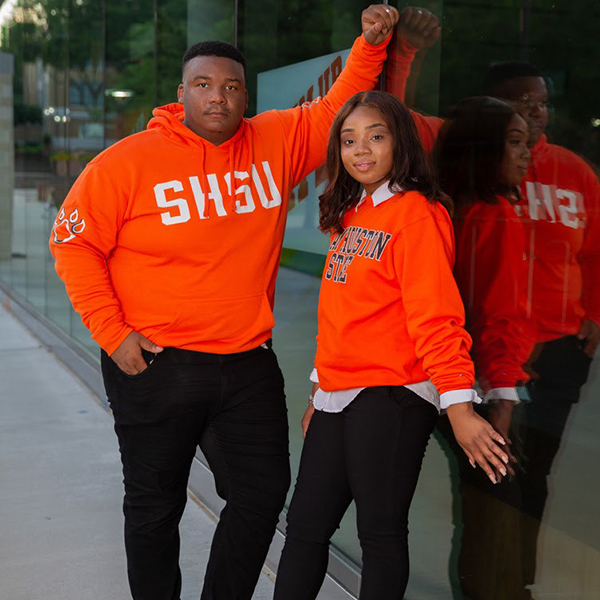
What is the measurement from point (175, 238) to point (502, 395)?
1018 mm

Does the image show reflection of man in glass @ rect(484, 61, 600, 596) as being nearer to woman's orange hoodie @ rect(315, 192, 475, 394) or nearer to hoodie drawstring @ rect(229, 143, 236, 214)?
woman's orange hoodie @ rect(315, 192, 475, 394)

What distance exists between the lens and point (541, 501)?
2.21m

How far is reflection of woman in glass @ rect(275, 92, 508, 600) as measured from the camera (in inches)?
81.7

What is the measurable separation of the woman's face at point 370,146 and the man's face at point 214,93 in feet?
1.45

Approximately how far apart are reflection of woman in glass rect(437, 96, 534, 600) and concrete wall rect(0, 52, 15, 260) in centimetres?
1052

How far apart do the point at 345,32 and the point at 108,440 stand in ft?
10.2

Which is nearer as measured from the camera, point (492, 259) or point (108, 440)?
point (492, 259)

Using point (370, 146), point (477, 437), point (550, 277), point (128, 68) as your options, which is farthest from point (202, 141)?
point (128, 68)

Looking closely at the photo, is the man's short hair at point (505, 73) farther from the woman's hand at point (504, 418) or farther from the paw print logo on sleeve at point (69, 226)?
the paw print logo on sleeve at point (69, 226)

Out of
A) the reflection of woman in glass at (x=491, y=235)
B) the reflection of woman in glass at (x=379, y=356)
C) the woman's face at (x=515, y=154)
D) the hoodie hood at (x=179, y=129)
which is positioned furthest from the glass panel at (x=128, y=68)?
the woman's face at (x=515, y=154)

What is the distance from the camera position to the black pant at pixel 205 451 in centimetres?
258

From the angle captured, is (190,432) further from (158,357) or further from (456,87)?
(456,87)

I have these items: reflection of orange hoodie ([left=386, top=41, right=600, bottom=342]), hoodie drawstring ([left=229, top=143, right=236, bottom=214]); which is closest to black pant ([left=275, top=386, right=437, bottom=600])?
reflection of orange hoodie ([left=386, top=41, right=600, bottom=342])

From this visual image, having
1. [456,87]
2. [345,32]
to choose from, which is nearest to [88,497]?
[345,32]
